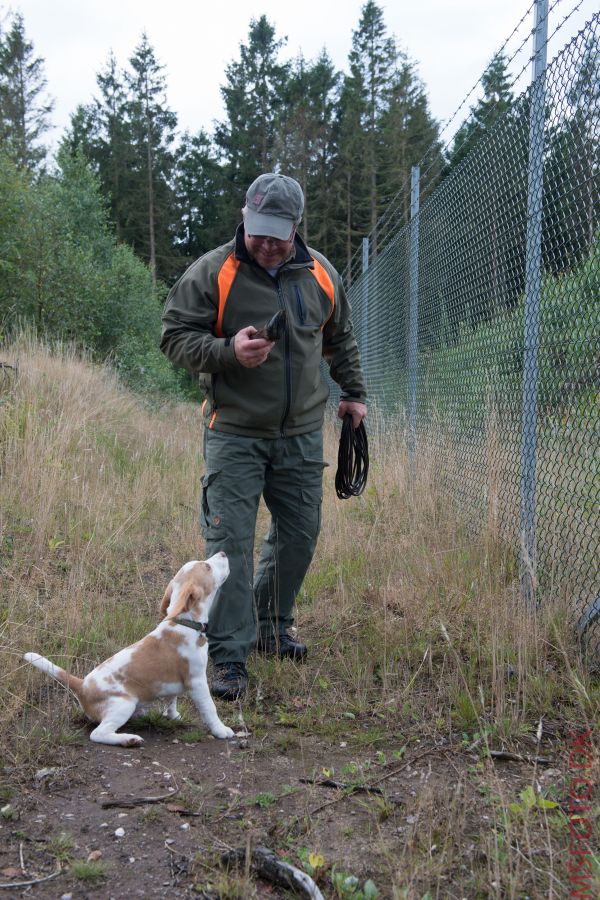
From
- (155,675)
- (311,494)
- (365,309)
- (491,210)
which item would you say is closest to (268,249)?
(311,494)

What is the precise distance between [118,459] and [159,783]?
20.6 feet

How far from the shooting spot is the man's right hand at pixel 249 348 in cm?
355

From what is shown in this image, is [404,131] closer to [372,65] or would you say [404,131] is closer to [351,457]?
[372,65]

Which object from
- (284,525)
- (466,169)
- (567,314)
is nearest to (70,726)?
(284,525)

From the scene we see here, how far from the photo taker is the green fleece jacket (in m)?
3.81

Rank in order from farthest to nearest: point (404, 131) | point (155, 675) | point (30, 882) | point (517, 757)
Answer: point (404, 131) → point (155, 675) → point (517, 757) → point (30, 882)

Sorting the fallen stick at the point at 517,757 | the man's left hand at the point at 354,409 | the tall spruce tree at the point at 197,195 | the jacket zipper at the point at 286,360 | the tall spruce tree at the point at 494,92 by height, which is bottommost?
the fallen stick at the point at 517,757

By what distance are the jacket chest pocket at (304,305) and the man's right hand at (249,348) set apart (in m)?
0.40

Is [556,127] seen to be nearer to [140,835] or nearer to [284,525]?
[284,525]

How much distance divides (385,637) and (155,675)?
130 cm

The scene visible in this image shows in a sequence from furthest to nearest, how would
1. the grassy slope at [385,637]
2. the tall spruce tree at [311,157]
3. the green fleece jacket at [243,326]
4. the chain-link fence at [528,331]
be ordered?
1. the tall spruce tree at [311,157]
2. the green fleece jacket at [243,326]
3. the chain-link fence at [528,331]
4. the grassy slope at [385,637]

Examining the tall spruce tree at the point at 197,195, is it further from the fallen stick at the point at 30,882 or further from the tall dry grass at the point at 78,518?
the fallen stick at the point at 30,882

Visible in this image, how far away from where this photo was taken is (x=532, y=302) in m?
3.96

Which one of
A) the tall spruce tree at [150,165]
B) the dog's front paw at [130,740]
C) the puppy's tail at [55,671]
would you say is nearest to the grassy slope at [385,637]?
the puppy's tail at [55,671]
